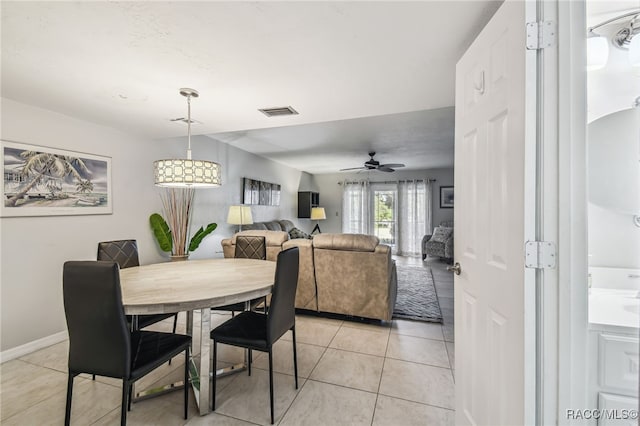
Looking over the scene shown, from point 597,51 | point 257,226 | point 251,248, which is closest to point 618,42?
point 597,51

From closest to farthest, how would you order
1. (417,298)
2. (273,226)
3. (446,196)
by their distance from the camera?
(417,298), (273,226), (446,196)

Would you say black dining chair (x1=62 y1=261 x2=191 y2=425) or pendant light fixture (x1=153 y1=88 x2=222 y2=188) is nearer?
black dining chair (x1=62 y1=261 x2=191 y2=425)

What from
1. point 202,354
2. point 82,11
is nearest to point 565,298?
point 202,354

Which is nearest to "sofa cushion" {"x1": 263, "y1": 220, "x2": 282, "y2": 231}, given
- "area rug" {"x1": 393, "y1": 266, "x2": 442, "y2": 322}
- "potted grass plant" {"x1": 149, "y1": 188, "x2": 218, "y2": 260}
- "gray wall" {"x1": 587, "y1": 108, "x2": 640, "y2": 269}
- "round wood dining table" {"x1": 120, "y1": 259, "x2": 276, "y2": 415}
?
"potted grass plant" {"x1": 149, "y1": 188, "x2": 218, "y2": 260}

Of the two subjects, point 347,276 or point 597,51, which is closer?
point 597,51

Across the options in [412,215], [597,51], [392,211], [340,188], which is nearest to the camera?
[597,51]

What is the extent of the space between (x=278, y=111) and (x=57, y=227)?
2376 mm

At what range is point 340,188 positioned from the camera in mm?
8352

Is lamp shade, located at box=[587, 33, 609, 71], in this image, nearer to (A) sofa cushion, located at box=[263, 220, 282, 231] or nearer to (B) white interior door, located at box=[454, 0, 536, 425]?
(B) white interior door, located at box=[454, 0, 536, 425]

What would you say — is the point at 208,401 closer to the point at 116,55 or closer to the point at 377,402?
the point at 377,402

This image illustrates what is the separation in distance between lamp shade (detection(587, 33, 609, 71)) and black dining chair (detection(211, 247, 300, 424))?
5.77 feet

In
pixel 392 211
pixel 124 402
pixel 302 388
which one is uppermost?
pixel 392 211

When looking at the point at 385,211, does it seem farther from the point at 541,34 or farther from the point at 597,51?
the point at 541,34

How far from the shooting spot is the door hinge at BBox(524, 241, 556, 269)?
88 centimetres
